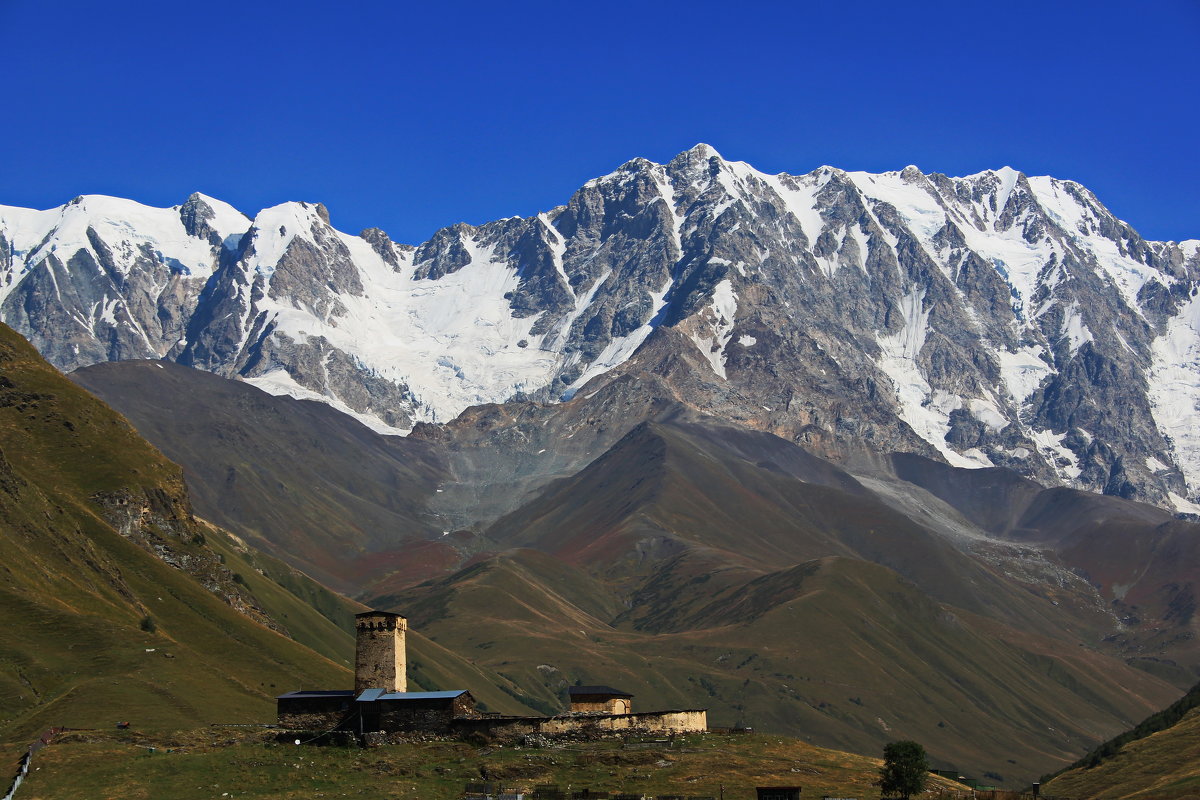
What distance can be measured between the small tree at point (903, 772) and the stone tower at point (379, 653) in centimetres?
3079

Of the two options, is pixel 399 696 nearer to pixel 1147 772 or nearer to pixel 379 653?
pixel 379 653

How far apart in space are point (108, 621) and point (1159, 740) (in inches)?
4017

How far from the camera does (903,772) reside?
91.2 metres

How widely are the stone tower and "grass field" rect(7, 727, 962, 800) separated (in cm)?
693

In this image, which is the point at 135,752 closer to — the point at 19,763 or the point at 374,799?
the point at 19,763

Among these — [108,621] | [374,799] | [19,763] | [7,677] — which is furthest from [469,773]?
[108,621]

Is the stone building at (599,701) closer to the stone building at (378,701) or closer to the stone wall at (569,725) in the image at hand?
the stone wall at (569,725)

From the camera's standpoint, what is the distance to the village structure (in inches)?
3716

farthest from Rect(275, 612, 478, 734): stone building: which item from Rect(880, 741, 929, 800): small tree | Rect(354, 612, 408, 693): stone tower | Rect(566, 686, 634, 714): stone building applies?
Rect(880, 741, 929, 800): small tree

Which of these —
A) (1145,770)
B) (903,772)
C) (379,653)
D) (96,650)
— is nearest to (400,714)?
(379,653)

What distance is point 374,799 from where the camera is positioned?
82062 millimetres

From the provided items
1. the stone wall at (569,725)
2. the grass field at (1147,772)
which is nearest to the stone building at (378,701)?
the stone wall at (569,725)

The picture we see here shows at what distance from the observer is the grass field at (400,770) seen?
278 feet

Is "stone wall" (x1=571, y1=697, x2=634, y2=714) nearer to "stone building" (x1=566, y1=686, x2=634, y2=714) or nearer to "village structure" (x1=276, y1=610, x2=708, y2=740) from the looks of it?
"stone building" (x1=566, y1=686, x2=634, y2=714)
